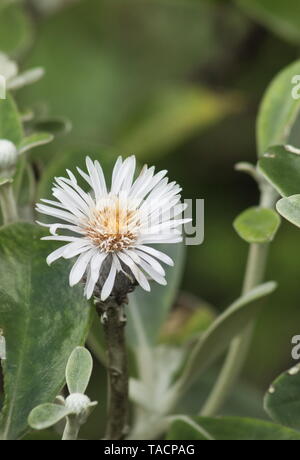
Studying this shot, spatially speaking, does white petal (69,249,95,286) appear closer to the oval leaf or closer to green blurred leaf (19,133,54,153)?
green blurred leaf (19,133,54,153)

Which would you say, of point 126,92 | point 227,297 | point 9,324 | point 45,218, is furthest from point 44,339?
point 126,92

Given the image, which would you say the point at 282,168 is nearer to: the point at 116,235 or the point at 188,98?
the point at 116,235

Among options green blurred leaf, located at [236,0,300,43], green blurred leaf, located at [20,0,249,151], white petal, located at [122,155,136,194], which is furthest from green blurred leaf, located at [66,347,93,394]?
green blurred leaf, located at [20,0,249,151]

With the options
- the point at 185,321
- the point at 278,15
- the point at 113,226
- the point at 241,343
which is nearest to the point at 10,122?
the point at 113,226

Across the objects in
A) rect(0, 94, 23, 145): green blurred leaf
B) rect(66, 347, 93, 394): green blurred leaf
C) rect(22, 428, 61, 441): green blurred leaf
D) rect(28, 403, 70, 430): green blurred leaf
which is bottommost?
rect(28, 403, 70, 430): green blurred leaf

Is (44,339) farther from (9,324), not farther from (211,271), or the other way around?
(211,271)

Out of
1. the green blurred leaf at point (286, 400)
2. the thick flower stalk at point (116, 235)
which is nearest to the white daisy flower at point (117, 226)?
the thick flower stalk at point (116, 235)
